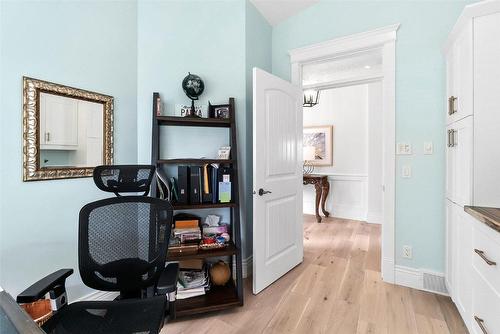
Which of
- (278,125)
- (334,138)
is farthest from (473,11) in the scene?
(334,138)

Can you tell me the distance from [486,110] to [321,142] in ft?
11.8

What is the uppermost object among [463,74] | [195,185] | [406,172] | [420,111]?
[463,74]

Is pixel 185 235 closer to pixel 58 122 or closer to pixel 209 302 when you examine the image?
pixel 209 302

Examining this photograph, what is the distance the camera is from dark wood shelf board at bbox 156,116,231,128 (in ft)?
6.52

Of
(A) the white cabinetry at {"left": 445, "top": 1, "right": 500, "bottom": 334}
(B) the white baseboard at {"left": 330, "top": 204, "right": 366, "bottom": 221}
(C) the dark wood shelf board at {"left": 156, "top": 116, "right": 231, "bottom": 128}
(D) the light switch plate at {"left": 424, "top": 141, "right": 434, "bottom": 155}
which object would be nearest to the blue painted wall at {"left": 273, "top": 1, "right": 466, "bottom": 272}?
(D) the light switch plate at {"left": 424, "top": 141, "right": 434, "bottom": 155}

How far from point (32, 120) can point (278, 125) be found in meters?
1.87

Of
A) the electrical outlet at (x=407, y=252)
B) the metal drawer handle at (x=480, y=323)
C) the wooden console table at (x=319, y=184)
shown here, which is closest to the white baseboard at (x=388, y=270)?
the electrical outlet at (x=407, y=252)

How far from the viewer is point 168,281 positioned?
119 centimetres

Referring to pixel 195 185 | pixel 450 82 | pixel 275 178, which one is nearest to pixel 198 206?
pixel 195 185

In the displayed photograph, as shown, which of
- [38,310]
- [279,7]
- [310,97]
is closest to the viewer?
[38,310]

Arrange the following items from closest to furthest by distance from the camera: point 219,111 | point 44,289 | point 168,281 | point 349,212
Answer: point 44,289 < point 168,281 < point 219,111 < point 349,212

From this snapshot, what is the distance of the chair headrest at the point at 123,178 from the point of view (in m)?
1.33

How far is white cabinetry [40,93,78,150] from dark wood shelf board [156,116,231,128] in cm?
61

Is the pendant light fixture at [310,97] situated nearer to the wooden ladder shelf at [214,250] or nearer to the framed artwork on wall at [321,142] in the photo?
the framed artwork on wall at [321,142]
